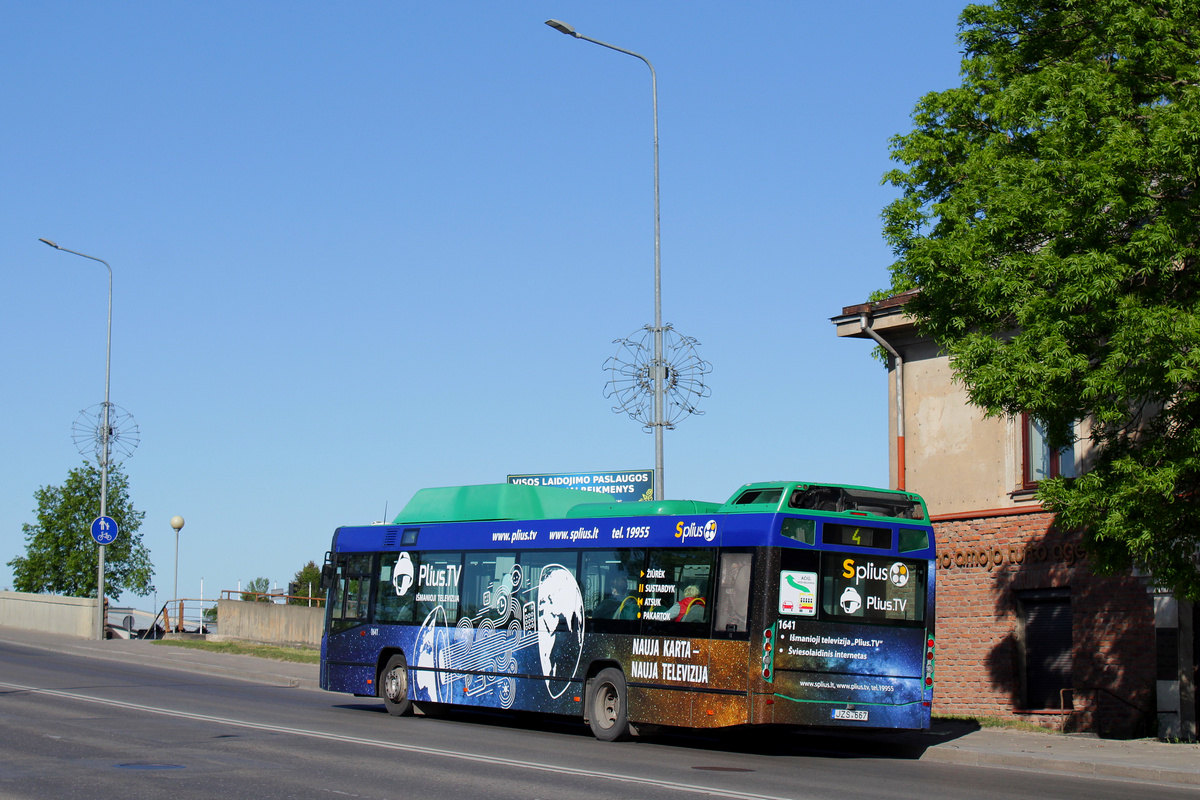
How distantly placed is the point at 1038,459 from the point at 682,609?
8538 millimetres

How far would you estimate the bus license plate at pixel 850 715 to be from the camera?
49.7 feet

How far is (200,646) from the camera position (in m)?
37.1

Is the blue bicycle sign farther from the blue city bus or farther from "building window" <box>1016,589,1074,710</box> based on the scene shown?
"building window" <box>1016,589,1074,710</box>

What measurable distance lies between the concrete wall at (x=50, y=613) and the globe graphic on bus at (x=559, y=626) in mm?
26638

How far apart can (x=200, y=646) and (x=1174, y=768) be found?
29.3m

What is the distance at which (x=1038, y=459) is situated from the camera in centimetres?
2159

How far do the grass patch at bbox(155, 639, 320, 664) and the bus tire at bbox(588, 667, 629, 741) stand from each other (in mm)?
16793

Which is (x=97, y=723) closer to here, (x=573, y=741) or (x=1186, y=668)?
(x=573, y=741)

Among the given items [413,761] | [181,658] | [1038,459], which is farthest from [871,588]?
[181,658]

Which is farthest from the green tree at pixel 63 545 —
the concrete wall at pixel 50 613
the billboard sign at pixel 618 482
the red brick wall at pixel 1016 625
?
the red brick wall at pixel 1016 625

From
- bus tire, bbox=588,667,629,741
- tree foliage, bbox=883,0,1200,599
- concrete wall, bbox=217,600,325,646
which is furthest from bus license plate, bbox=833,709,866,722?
concrete wall, bbox=217,600,325,646

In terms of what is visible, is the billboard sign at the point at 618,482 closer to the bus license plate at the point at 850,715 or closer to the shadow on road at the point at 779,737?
the shadow on road at the point at 779,737

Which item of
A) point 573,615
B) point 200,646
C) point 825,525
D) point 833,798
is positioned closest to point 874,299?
point 825,525

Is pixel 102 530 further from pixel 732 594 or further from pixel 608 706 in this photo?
pixel 732 594
